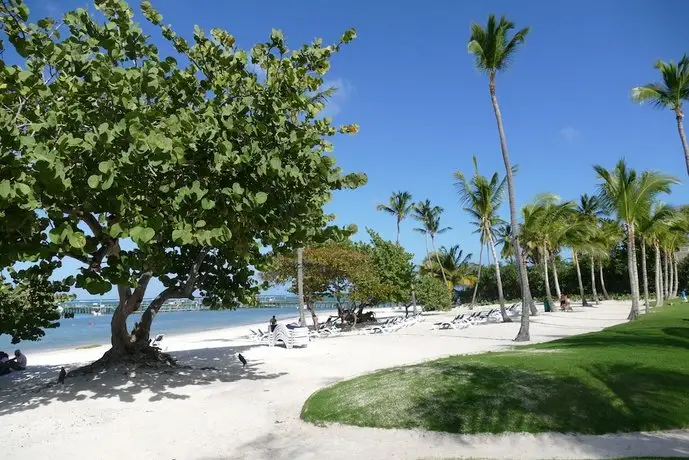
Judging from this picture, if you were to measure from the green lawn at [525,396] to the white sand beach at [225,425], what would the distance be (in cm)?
28

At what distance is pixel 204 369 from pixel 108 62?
7874 mm

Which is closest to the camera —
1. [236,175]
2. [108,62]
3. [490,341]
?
[108,62]

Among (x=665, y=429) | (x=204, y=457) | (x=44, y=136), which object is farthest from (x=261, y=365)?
(x=665, y=429)

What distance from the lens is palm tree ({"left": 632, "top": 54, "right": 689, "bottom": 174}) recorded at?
17.1 m

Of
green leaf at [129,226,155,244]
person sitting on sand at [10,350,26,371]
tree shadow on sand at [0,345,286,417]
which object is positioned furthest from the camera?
person sitting on sand at [10,350,26,371]

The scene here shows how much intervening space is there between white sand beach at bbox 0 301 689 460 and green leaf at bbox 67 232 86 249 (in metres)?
2.79

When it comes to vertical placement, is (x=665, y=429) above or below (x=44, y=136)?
below

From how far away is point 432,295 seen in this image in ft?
131

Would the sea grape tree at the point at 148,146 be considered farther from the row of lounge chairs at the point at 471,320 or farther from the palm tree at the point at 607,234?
the palm tree at the point at 607,234

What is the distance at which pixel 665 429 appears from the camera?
236 inches

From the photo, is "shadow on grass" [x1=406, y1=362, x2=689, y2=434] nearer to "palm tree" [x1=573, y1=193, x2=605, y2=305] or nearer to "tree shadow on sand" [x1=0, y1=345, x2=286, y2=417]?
"tree shadow on sand" [x1=0, y1=345, x2=286, y2=417]

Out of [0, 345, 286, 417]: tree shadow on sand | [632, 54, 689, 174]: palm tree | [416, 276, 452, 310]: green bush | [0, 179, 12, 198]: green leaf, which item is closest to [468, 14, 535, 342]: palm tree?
[632, 54, 689, 174]: palm tree

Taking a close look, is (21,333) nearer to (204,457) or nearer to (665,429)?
(204,457)

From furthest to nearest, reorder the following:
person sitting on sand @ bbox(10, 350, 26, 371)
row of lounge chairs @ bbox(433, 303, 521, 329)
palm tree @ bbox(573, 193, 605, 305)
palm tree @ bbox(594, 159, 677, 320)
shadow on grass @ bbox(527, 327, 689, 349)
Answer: palm tree @ bbox(573, 193, 605, 305) → row of lounge chairs @ bbox(433, 303, 521, 329) → palm tree @ bbox(594, 159, 677, 320) → person sitting on sand @ bbox(10, 350, 26, 371) → shadow on grass @ bbox(527, 327, 689, 349)
